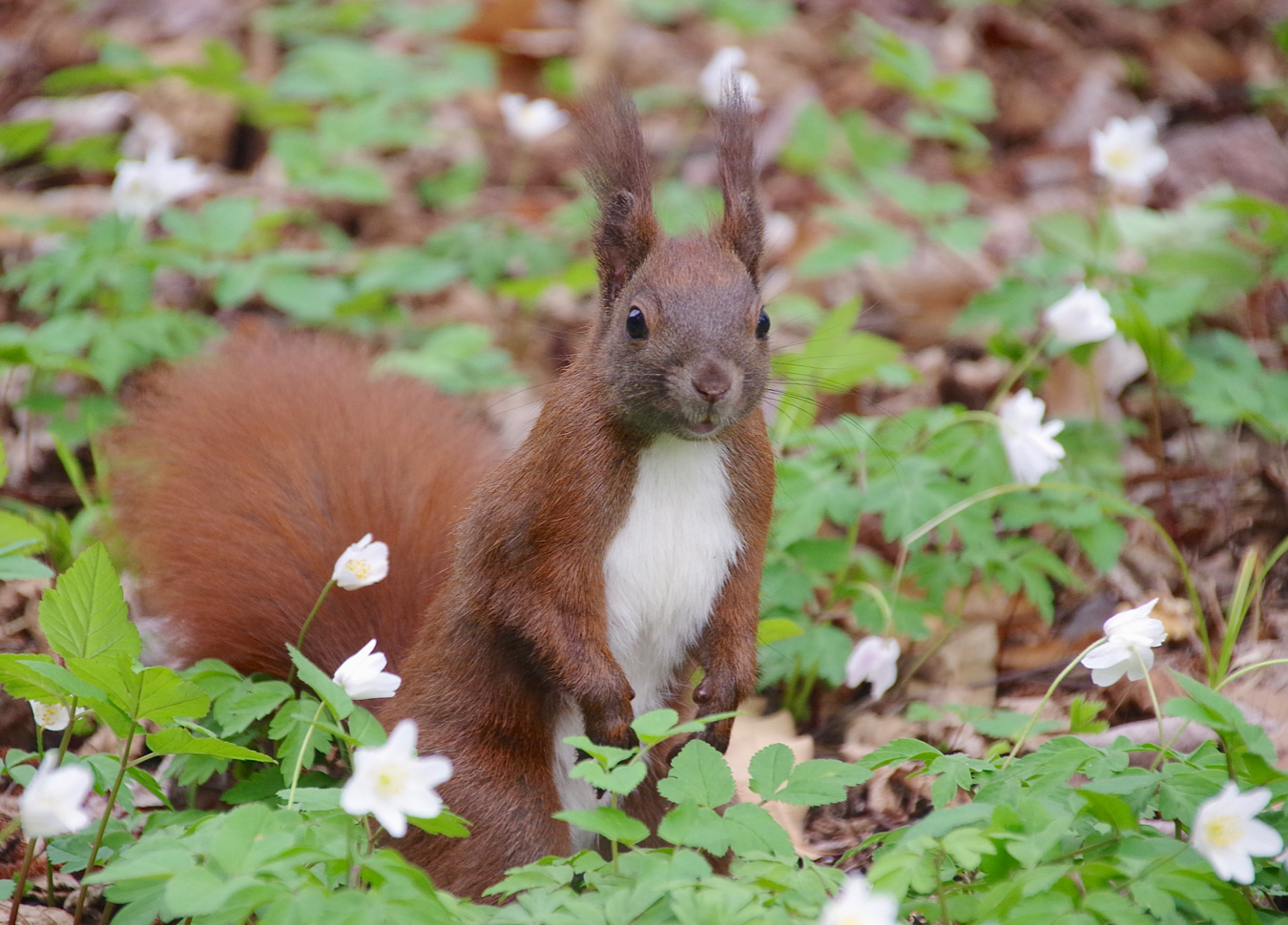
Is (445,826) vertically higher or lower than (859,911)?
lower

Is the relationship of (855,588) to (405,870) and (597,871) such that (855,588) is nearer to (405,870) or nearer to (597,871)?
(597,871)

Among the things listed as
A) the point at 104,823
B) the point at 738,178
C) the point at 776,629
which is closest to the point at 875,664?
the point at 776,629

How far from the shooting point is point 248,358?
299cm

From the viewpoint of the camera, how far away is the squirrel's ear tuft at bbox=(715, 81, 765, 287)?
7.87ft

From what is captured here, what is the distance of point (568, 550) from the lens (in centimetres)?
217

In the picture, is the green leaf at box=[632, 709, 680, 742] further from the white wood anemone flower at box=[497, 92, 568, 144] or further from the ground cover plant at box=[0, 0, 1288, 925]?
the white wood anemone flower at box=[497, 92, 568, 144]

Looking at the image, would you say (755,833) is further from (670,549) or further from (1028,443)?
(1028,443)

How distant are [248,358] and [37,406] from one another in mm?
825

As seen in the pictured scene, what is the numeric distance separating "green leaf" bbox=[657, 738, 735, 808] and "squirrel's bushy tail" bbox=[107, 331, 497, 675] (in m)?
0.83

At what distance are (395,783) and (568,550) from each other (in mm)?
572

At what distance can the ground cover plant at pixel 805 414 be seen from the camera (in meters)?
1.79

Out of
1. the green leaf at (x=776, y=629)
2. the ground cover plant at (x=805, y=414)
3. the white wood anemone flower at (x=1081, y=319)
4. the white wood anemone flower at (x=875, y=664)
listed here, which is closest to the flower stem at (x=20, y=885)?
the ground cover plant at (x=805, y=414)

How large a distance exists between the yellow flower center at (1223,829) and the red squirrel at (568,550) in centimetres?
83

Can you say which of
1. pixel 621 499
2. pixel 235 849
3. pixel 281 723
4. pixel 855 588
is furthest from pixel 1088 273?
pixel 235 849
